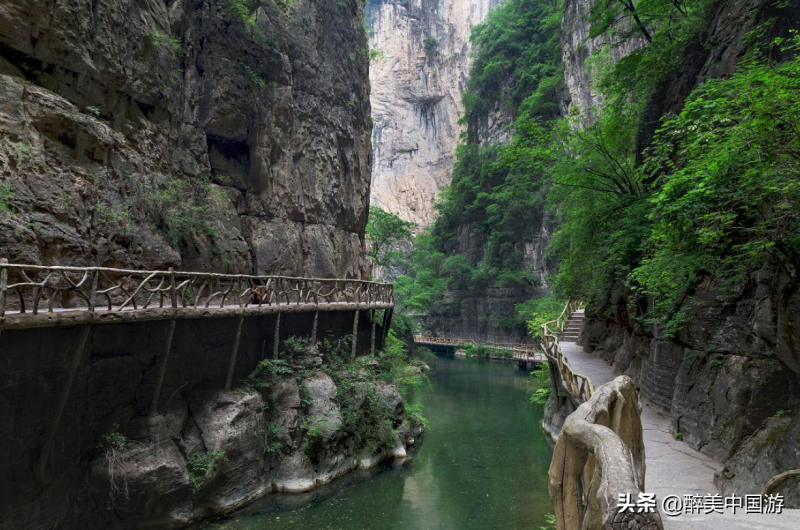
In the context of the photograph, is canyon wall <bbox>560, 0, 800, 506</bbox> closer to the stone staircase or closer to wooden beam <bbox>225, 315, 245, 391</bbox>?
wooden beam <bbox>225, 315, 245, 391</bbox>

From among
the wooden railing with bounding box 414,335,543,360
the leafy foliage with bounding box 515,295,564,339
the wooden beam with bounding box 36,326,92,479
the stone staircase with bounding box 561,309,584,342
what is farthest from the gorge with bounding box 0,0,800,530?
the wooden railing with bounding box 414,335,543,360

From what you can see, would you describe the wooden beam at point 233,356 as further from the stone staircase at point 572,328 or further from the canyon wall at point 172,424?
the stone staircase at point 572,328

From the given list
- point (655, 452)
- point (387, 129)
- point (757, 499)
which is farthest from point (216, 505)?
point (387, 129)

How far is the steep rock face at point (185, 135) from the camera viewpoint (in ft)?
31.1

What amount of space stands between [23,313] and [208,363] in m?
5.84

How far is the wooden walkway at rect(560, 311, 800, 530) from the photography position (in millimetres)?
3371

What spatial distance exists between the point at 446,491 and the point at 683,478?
310 inches

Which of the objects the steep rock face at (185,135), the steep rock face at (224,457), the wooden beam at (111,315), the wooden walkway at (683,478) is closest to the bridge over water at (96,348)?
the wooden beam at (111,315)

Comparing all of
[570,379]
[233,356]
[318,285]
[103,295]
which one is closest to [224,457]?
[233,356]

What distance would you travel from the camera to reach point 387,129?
6294cm

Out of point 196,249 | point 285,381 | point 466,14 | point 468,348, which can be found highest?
point 466,14

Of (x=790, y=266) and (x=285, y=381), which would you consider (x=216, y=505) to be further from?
(x=790, y=266)

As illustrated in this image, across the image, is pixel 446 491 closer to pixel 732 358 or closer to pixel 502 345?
pixel 732 358

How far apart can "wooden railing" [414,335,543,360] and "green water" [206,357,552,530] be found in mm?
14682
